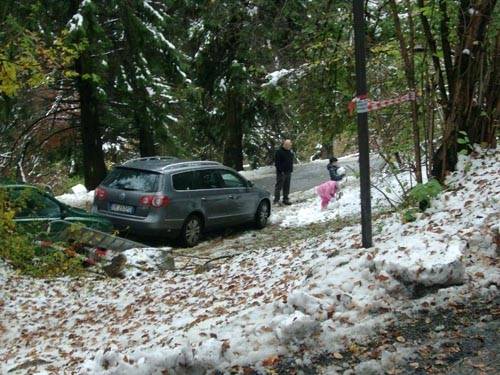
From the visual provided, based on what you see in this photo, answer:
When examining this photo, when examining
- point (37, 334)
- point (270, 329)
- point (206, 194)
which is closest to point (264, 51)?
point (206, 194)

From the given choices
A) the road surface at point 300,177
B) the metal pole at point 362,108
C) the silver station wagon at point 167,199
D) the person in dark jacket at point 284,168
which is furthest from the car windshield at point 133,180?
the road surface at point 300,177

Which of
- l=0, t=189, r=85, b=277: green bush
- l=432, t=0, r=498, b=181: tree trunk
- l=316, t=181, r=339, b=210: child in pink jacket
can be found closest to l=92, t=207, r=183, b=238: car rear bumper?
l=0, t=189, r=85, b=277: green bush

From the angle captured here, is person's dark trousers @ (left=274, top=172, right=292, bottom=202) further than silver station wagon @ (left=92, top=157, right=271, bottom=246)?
Yes

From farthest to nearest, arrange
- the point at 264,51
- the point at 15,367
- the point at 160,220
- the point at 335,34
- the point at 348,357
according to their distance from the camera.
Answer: the point at 264,51 → the point at 160,220 → the point at 335,34 → the point at 15,367 → the point at 348,357

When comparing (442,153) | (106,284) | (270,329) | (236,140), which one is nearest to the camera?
(270,329)

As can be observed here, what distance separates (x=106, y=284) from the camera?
29.5 ft

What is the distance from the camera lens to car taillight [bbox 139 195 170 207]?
1203 centimetres

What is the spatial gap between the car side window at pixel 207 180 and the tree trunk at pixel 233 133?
938 centimetres

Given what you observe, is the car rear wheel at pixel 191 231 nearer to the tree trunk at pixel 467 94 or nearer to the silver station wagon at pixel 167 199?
the silver station wagon at pixel 167 199

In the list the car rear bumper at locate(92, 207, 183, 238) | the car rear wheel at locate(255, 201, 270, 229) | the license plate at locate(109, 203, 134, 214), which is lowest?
the car rear wheel at locate(255, 201, 270, 229)

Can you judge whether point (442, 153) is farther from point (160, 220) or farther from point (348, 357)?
point (160, 220)

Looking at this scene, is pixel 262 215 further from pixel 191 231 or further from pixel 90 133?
pixel 90 133

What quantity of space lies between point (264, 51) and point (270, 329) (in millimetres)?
12338

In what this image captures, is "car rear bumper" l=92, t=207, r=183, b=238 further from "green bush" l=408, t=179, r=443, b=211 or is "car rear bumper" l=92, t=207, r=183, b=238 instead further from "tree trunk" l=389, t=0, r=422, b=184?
"green bush" l=408, t=179, r=443, b=211
